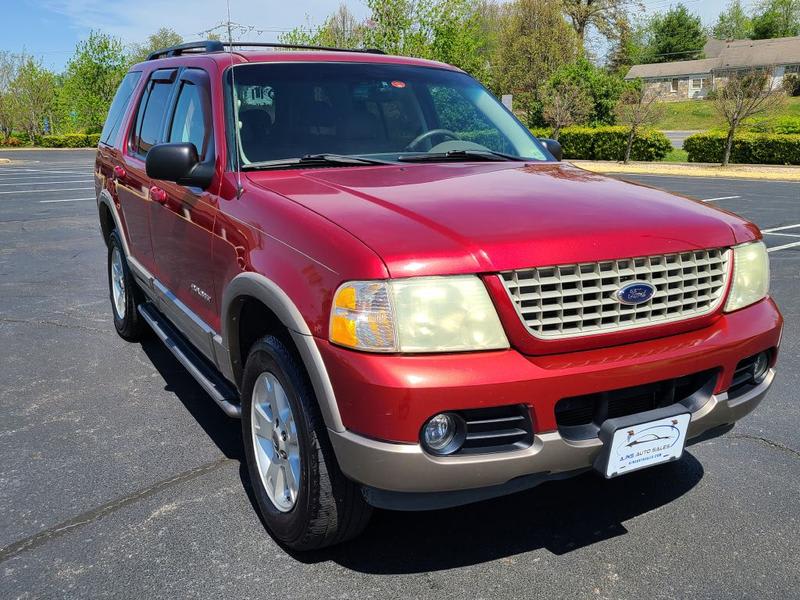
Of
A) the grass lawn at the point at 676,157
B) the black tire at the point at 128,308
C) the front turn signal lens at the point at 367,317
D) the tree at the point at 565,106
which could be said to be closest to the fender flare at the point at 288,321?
the front turn signal lens at the point at 367,317

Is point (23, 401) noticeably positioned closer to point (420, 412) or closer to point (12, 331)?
point (12, 331)

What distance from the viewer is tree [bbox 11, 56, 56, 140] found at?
4972 centimetres

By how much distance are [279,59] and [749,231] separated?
7.85 feet

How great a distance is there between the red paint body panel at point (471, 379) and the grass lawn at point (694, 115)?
188 feet

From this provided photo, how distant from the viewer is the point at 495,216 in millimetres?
2453

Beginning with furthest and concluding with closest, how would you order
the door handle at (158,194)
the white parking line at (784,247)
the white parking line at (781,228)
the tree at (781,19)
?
the tree at (781,19) < the white parking line at (781,228) < the white parking line at (784,247) < the door handle at (158,194)

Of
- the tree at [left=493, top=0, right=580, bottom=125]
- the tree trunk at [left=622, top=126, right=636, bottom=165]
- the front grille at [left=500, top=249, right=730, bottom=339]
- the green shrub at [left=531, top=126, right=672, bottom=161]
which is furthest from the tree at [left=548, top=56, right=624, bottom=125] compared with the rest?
the front grille at [left=500, top=249, right=730, bottom=339]

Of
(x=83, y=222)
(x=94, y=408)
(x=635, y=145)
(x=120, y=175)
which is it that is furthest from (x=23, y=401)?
(x=635, y=145)

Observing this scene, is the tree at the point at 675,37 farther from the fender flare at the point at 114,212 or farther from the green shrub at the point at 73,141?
the fender flare at the point at 114,212

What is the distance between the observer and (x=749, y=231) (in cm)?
279

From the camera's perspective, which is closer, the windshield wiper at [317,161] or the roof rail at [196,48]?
the windshield wiper at [317,161]

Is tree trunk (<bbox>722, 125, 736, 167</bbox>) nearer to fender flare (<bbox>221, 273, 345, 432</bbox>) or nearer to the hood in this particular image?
the hood

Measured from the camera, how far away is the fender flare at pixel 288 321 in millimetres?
2270

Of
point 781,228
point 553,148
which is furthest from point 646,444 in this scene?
point 781,228
